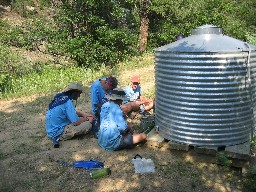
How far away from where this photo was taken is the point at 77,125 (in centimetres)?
671

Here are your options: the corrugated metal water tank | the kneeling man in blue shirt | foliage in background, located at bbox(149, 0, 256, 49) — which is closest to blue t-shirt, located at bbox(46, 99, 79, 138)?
the kneeling man in blue shirt

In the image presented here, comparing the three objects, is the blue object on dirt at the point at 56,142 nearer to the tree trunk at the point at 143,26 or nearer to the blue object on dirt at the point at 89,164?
the blue object on dirt at the point at 89,164

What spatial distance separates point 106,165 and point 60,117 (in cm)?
156

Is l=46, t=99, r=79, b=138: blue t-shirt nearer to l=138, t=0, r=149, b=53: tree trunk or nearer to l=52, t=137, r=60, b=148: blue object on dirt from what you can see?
l=52, t=137, r=60, b=148: blue object on dirt

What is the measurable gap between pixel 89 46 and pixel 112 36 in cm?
116

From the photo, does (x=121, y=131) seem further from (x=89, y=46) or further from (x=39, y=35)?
(x=39, y=35)

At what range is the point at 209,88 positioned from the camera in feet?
17.1

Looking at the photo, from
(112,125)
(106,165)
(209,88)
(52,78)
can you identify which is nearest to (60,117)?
(112,125)

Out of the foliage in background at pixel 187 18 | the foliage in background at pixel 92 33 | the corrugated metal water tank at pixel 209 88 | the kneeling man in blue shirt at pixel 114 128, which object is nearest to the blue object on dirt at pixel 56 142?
the kneeling man in blue shirt at pixel 114 128

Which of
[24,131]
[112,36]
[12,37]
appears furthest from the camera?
[12,37]

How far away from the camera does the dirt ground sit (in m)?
4.96

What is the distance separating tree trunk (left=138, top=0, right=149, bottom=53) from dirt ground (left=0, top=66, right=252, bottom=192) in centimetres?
1231

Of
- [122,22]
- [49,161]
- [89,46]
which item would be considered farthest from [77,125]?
[122,22]

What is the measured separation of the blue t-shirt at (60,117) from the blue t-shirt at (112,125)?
2.44 ft
